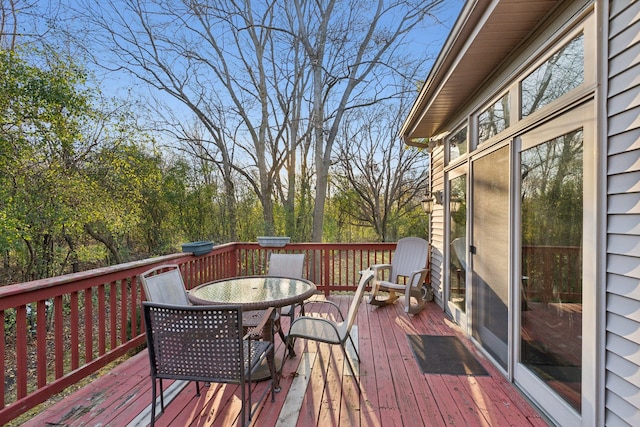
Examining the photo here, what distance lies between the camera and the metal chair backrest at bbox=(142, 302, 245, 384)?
1.73m

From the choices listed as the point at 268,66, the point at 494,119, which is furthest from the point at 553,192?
the point at 268,66

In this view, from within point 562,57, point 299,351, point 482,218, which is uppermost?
point 562,57

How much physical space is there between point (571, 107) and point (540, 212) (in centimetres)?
70

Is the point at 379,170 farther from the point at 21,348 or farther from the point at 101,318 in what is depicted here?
the point at 21,348

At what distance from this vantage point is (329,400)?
225cm

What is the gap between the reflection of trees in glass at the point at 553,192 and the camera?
1.81m

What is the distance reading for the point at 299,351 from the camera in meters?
3.10

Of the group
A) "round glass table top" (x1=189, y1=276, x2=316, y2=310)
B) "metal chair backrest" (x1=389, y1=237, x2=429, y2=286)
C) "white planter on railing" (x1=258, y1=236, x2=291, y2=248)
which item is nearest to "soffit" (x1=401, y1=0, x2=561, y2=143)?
"metal chair backrest" (x1=389, y1=237, x2=429, y2=286)

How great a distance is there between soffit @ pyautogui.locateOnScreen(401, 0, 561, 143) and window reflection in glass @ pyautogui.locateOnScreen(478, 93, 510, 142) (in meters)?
0.30

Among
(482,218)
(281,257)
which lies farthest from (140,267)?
(482,218)

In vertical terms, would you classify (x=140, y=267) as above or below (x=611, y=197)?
below

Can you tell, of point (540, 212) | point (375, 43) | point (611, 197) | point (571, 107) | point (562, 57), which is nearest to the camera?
point (611, 197)

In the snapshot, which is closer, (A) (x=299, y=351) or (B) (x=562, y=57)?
→ (B) (x=562, y=57)

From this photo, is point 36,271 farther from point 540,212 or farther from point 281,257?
point 540,212
